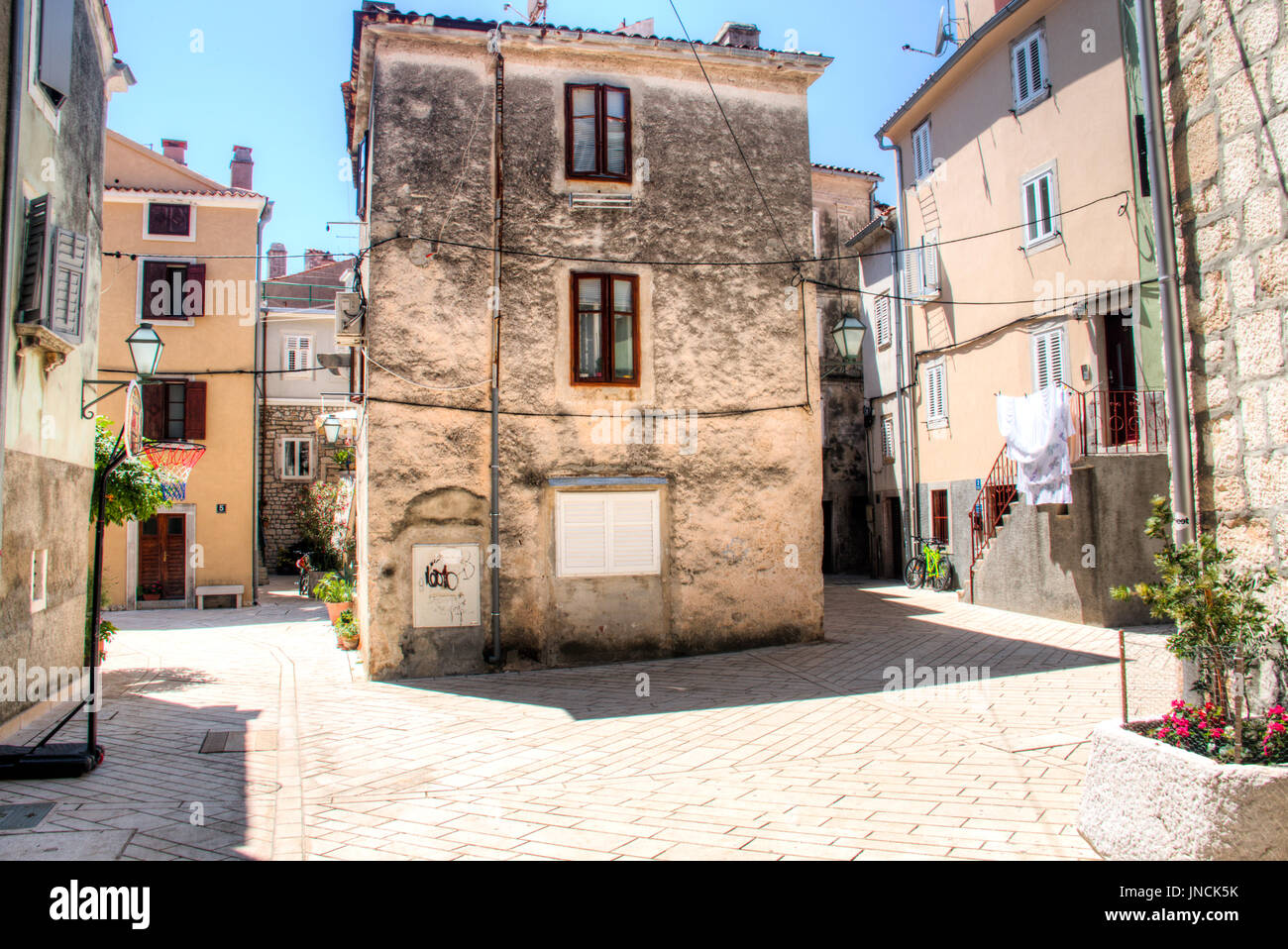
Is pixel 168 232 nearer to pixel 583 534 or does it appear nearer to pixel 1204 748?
pixel 583 534

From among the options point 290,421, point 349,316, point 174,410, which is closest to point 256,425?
point 174,410

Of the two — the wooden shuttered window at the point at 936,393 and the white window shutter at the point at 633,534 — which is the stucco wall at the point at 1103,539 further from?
the white window shutter at the point at 633,534

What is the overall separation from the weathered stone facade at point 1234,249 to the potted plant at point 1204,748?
33 centimetres

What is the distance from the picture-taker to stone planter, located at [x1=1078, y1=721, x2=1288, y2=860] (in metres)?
3.68

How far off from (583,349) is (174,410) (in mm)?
15800

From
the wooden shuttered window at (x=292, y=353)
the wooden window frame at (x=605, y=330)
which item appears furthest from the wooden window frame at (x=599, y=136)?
the wooden shuttered window at (x=292, y=353)

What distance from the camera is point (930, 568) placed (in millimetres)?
19891

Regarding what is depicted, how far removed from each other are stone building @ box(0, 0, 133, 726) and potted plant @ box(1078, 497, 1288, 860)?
8.53 m

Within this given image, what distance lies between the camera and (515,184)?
11.7 m

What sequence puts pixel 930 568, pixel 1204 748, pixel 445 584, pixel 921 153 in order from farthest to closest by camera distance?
pixel 921 153, pixel 930 568, pixel 445 584, pixel 1204 748

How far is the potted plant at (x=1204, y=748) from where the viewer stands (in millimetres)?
3711

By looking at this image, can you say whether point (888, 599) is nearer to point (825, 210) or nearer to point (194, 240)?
point (825, 210)
